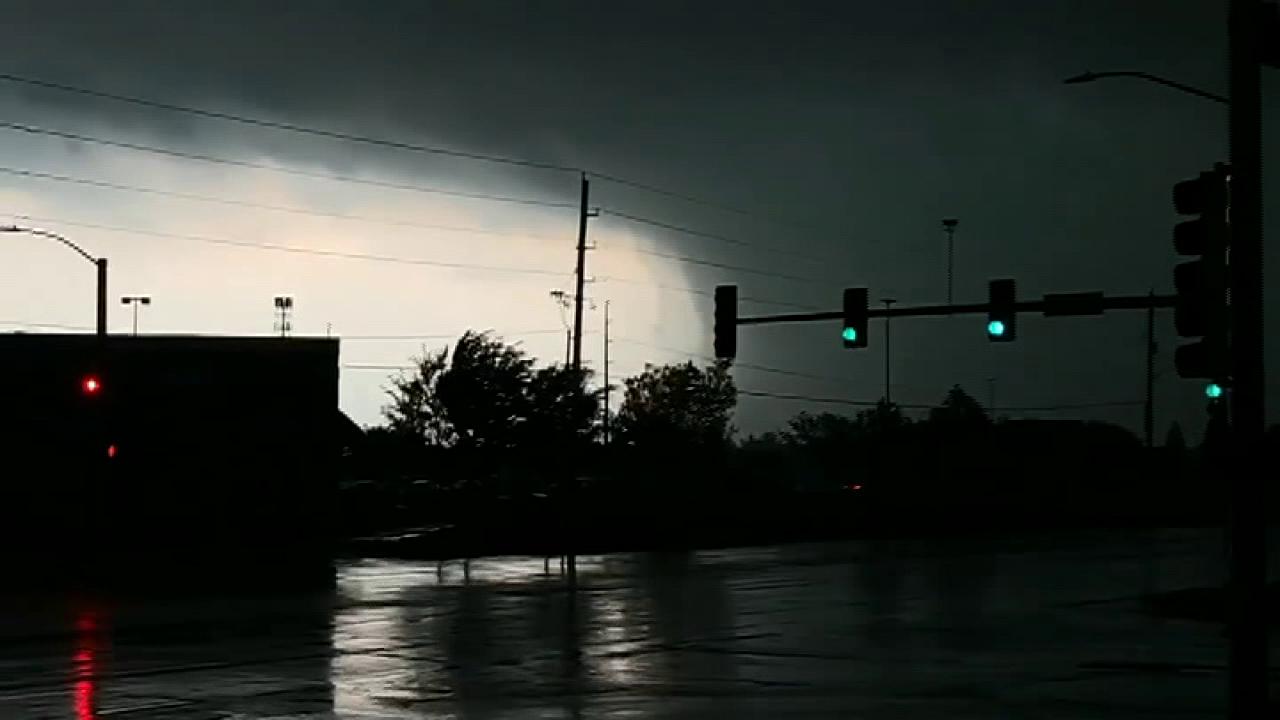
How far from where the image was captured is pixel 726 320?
4038cm

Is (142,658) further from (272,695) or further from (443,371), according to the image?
(443,371)

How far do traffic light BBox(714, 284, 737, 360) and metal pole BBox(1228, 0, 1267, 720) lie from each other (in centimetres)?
2530

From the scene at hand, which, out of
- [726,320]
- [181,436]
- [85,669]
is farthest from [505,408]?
[85,669]

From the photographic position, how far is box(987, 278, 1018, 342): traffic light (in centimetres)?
3822

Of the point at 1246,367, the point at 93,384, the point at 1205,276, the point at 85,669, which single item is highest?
the point at 93,384

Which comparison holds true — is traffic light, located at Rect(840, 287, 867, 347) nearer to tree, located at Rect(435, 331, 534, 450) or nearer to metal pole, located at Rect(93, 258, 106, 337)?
metal pole, located at Rect(93, 258, 106, 337)

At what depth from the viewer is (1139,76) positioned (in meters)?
32.9

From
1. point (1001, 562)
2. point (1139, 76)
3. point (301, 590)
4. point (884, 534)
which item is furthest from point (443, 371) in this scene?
point (1139, 76)

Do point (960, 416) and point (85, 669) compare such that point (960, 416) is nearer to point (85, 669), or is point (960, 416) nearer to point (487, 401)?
point (487, 401)

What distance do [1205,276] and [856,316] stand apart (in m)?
24.8

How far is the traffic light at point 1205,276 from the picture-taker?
15.1m

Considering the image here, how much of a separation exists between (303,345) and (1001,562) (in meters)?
30.2

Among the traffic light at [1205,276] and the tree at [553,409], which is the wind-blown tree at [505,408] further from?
the traffic light at [1205,276]

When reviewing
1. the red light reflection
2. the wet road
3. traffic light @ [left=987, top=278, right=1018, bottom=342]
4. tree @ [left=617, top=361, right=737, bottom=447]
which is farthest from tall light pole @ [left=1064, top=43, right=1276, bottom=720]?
tree @ [left=617, top=361, right=737, bottom=447]
